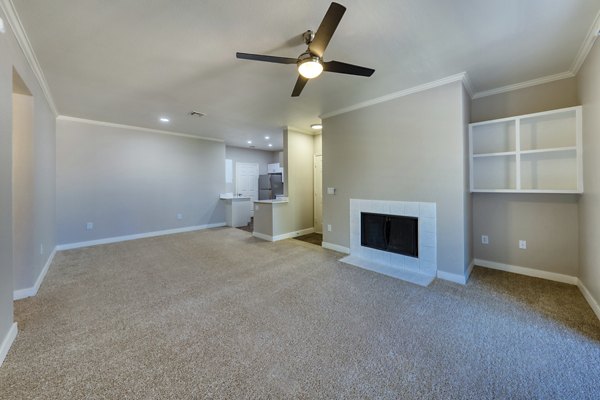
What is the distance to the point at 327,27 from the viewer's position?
5.63 ft

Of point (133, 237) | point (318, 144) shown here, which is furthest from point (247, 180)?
point (133, 237)

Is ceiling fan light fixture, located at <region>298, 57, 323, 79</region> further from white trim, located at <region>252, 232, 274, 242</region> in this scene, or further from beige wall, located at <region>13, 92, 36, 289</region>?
white trim, located at <region>252, 232, 274, 242</region>

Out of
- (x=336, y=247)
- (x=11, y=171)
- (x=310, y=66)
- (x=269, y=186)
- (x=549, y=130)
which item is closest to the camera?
(x=11, y=171)

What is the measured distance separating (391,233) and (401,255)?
13.7 inches

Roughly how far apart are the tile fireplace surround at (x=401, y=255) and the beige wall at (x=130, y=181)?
4.57 meters

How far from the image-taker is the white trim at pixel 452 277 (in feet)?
9.82

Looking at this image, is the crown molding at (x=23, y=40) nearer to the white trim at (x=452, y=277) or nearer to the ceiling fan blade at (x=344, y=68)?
the ceiling fan blade at (x=344, y=68)

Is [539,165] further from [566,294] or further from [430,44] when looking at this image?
[430,44]

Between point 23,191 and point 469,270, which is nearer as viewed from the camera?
point 23,191

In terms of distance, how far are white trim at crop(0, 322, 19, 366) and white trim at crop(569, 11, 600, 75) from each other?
5216 mm

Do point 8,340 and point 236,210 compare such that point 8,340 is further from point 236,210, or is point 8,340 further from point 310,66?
point 236,210

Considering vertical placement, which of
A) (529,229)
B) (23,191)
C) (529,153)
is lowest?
(529,229)

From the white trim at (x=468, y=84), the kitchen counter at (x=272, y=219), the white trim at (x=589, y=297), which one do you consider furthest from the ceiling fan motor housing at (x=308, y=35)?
the white trim at (x=589, y=297)

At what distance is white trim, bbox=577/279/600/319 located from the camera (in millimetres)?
2229
